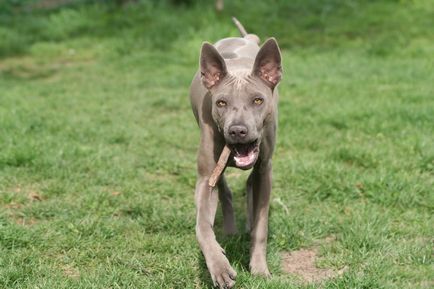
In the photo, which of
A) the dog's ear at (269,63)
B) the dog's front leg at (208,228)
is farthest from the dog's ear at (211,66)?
the dog's front leg at (208,228)

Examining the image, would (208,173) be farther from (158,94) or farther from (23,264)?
(158,94)

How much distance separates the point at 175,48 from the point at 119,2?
428 centimetres

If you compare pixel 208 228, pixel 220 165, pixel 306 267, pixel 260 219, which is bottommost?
pixel 306 267

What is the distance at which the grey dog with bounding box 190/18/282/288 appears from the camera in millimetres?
3674

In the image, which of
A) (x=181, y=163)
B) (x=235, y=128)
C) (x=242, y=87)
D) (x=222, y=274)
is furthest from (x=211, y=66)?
(x=181, y=163)

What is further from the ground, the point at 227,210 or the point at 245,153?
the point at 245,153

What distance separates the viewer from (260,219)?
14.3 ft

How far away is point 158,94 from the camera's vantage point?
992cm

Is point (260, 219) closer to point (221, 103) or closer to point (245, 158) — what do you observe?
point (245, 158)

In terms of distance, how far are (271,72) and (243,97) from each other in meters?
0.37

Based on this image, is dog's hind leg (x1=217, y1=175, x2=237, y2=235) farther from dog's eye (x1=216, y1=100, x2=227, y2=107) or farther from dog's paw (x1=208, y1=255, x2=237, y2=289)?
dog's paw (x1=208, y1=255, x2=237, y2=289)

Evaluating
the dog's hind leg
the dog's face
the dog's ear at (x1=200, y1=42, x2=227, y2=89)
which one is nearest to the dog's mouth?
the dog's face

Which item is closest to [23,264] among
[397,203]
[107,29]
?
[397,203]

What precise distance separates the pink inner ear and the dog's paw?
1.24m
